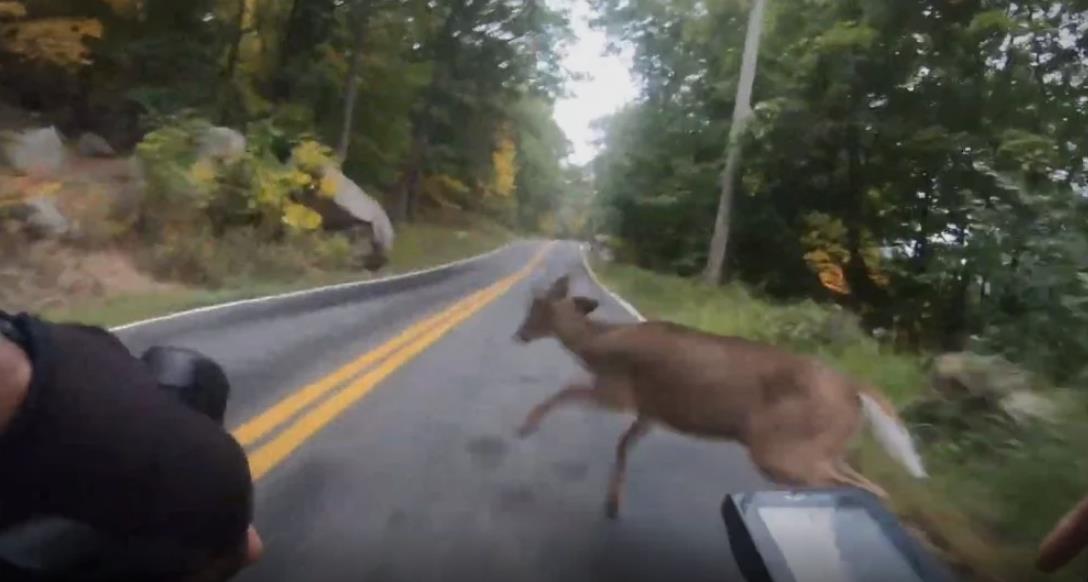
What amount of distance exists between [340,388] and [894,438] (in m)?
0.64

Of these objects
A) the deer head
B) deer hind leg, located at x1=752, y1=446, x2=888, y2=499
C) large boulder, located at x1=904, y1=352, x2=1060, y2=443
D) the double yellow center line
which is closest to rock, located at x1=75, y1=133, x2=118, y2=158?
the double yellow center line

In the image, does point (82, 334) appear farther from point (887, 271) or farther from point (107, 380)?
point (887, 271)

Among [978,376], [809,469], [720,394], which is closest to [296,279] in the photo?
[720,394]

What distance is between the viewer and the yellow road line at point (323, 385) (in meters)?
1.27

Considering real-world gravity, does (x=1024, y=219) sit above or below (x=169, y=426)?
above

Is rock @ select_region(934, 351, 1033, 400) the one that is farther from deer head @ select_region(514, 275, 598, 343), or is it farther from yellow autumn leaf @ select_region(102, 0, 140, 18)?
yellow autumn leaf @ select_region(102, 0, 140, 18)

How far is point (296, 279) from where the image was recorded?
1.28 meters

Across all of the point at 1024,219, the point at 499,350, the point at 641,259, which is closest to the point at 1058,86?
the point at 1024,219

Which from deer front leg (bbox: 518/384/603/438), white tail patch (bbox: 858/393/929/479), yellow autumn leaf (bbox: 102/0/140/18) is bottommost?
deer front leg (bbox: 518/384/603/438)

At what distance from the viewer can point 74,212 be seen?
1.21m

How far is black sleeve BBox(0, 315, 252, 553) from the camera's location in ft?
3.77

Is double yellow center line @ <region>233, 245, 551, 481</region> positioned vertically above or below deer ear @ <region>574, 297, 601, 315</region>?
below

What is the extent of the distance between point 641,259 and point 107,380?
602 millimetres

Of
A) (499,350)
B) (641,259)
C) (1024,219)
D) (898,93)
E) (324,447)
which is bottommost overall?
(324,447)
